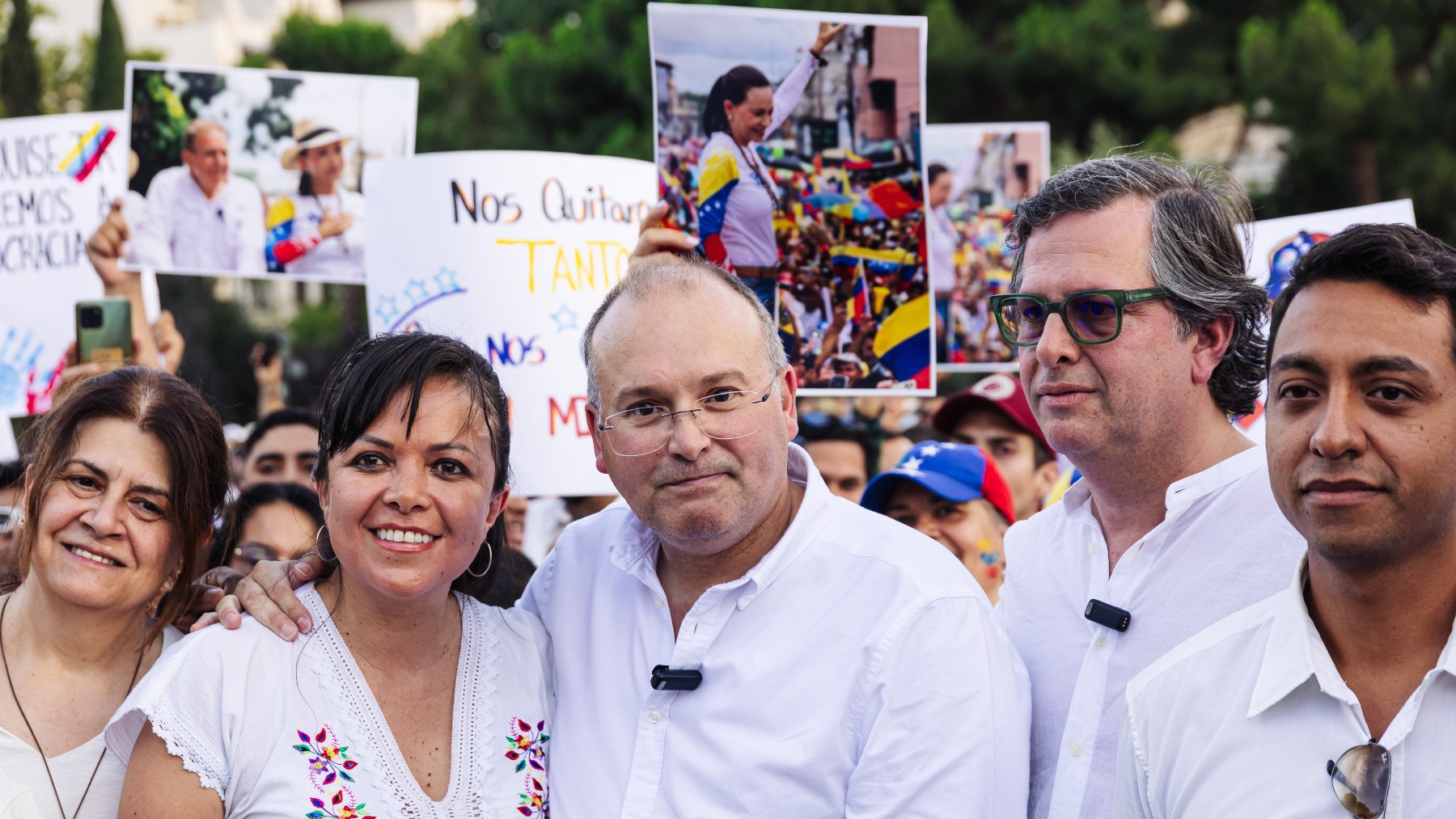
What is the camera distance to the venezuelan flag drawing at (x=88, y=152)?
6.58 meters

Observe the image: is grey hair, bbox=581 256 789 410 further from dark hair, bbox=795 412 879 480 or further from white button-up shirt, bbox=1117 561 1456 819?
dark hair, bbox=795 412 879 480

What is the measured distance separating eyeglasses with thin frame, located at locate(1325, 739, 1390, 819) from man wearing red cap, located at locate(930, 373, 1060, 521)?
3.73 meters

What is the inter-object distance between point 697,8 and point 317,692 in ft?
7.10

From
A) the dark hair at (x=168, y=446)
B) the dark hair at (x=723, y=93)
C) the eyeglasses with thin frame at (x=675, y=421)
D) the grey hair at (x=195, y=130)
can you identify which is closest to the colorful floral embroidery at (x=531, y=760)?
the eyeglasses with thin frame at (x=675, y=421)

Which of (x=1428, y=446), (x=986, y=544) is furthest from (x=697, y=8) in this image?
(x=1428, y=446)

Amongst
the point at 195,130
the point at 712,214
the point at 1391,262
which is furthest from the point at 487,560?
the point at 195,130

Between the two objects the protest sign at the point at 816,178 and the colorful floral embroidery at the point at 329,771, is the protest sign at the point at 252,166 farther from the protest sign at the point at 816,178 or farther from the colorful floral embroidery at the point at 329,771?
the colorful floral embroidery at the point at 329,771

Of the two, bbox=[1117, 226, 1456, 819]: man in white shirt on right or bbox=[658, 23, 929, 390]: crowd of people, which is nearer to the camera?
bbox=[1117, 226, 1456, 819]: man in white shirt on right

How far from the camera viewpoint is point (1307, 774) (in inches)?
84.4

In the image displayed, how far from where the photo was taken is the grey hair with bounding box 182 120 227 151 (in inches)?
231

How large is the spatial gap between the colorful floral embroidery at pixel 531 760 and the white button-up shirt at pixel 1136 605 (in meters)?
1.00

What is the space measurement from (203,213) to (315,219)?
1.49ft

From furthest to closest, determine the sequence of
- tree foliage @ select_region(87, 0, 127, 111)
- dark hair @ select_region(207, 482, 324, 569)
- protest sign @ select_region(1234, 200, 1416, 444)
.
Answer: tree foliage @ select_region(87, 0, 127, 111)
protest sign @ select_region(1234, 200, 1416, 444)
dark hair @ select_region(207, 482, 324, 569)

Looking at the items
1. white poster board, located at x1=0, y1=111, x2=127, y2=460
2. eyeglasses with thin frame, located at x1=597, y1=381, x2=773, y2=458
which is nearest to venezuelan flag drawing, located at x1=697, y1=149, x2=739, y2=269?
eyeglasses with thin frame, located at x1=597, y1=381, x2=773, y2=458
